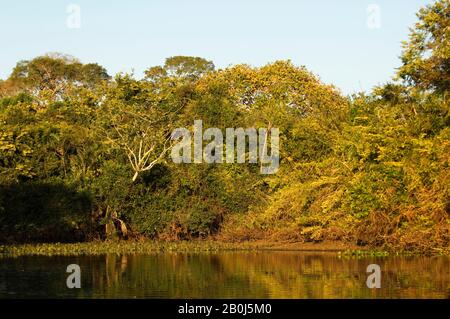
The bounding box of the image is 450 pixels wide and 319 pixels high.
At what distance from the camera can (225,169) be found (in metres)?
35.2

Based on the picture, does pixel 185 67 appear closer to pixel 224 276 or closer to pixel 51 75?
pixel 51 75

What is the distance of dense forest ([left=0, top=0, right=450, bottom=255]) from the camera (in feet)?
91.7

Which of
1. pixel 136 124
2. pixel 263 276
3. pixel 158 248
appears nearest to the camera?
pixel 263 276

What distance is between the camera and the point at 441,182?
26.1 meters

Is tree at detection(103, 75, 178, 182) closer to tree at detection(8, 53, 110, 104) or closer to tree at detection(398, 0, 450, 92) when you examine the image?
tree at detection(398, 0, 450, 92)

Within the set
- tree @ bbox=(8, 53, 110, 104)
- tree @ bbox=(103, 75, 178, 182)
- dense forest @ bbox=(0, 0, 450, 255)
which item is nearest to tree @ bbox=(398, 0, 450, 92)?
dense forest @ bbox=(0, 0, 450, 255)

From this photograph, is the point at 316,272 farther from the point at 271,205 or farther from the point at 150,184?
the point at 150,184

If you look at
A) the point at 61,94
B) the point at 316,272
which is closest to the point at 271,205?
the point at 316,272

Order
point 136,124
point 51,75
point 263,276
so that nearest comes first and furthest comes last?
point 263,276 → point 136,124 → point 51,75

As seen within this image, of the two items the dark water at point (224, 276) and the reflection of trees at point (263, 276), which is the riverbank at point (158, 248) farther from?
the reflection of trees at point (263, 276)

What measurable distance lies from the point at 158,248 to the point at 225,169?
222 inches

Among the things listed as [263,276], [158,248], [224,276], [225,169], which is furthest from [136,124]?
[263,276]

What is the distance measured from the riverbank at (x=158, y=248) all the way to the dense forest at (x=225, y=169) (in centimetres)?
43

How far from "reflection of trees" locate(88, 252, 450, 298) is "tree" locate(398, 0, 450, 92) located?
6.12m
